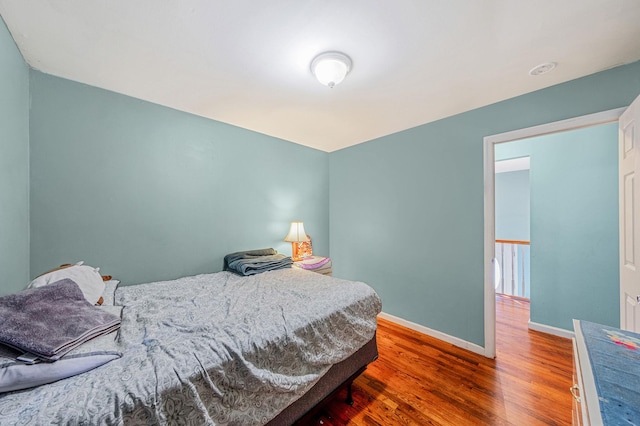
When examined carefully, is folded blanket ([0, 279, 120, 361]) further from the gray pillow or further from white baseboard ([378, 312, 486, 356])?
white baseboard ([378, 312, 486, 356])

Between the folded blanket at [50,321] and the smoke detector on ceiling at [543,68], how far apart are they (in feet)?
10.2

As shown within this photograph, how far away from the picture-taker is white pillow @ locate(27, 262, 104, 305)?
128 cm

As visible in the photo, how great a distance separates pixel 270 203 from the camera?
3.07m

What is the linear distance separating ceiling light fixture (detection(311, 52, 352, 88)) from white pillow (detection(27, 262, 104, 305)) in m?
2.02

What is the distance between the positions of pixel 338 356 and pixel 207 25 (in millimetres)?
2163

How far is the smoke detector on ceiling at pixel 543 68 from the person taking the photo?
5.42ft

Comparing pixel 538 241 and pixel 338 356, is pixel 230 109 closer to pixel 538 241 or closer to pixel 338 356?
pixel 338 356

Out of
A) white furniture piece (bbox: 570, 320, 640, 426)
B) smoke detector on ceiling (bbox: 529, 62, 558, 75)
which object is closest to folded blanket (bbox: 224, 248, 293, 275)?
white furniture piece (bbox: 570, 320, 640, 426)

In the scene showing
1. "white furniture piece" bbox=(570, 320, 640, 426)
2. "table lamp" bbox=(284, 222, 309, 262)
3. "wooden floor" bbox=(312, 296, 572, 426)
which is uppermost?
"table lamp" bbox=(284, 222, 309, 262)

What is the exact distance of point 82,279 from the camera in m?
1.45

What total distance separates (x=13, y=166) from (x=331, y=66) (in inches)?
85.4

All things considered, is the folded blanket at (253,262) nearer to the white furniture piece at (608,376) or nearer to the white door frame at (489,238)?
the white door frame at (489,238)

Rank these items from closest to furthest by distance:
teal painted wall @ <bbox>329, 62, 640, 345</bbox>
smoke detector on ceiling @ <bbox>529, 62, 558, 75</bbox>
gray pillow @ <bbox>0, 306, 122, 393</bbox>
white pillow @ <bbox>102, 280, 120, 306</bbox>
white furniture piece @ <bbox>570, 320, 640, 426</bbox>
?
white furniture piece @ <bbox>570, 320, 640, 426</bbox> < gray pillow @ <bbox>0, 306, 122, 393</bbox> < white pillow @ <bbox>102, 280, 120, 306</bbox> < smoke detector on ceiling @ <bbox>529, 62, 558, 75</bbox> < teal painted wall @ <bbox>329, 62, 640, 345</bbox>

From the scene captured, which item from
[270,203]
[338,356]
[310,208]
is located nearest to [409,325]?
[338,356]
